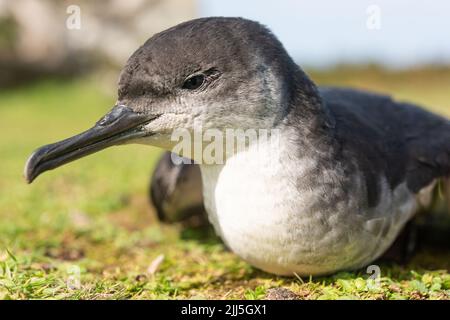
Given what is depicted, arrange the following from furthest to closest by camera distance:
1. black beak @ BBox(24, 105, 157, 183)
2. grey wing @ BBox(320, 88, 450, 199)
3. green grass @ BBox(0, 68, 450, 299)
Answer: grey wing @ BBox(320, 88, 450, 199) < green grass @ BBox(0, 68, 450, 299) < black beak @ BBox(24, 105, 157, 183)

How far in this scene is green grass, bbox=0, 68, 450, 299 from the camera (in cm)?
292

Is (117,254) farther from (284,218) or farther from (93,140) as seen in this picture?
(284,218)

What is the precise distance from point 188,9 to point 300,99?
10.8 metres

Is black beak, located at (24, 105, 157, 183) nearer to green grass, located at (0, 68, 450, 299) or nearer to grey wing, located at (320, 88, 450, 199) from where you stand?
green grass, located at (0, 68, 450, 299)

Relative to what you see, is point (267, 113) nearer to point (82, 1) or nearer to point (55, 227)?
point (55, 227)

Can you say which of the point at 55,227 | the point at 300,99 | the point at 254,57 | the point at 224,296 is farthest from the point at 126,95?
the point at 55,227

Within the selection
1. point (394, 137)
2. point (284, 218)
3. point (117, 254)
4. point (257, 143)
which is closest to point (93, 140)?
point (257, 143)

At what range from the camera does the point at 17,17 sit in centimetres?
1393

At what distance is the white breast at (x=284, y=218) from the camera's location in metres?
2.86

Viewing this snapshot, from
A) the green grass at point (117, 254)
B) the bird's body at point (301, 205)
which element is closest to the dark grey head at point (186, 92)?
the bird's body at point (301, 205)

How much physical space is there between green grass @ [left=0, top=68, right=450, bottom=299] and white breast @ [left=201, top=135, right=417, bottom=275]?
0.41 feet

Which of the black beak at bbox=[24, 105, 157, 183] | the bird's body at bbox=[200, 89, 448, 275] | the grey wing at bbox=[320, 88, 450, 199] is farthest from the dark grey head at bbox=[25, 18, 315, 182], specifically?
the grey wing at bbox=[320, 88, 450, 199]

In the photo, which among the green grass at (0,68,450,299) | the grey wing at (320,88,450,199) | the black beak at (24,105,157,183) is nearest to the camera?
the black beak at (24,105,157,183)
